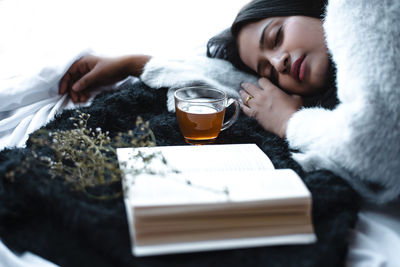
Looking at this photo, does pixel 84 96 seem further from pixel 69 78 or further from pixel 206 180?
pixel 206 180

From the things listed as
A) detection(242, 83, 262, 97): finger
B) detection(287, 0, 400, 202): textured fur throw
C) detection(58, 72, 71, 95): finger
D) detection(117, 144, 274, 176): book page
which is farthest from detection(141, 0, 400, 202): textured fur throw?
detection(58, 72, 71, 95): finger

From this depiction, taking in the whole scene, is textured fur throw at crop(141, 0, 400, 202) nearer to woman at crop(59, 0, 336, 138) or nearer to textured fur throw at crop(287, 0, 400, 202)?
textured fur throw at crop(287, 0, 400, 202)

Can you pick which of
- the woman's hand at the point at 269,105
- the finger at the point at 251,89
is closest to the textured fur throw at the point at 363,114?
the woman's hand at the point at 269,105

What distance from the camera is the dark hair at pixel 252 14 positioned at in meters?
1.11

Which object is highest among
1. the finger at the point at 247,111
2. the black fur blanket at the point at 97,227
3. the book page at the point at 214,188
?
the book page at the point at 214,188

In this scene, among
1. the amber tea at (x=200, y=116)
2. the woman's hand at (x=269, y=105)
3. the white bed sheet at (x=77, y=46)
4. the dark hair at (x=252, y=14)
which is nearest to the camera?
the white bed sheet at (x=77, y=46)

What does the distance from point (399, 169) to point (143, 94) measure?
2.25 feet

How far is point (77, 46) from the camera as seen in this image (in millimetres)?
1440

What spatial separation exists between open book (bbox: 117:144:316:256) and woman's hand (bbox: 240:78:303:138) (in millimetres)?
370

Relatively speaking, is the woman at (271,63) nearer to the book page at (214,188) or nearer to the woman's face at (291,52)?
the woman's face at (291,52)

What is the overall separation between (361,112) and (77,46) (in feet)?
3.70

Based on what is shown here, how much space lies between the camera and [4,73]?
3.91 ft

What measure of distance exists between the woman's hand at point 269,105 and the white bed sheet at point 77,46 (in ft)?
1.10

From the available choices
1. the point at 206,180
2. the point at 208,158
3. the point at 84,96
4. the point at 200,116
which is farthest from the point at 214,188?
the point at 84,96
